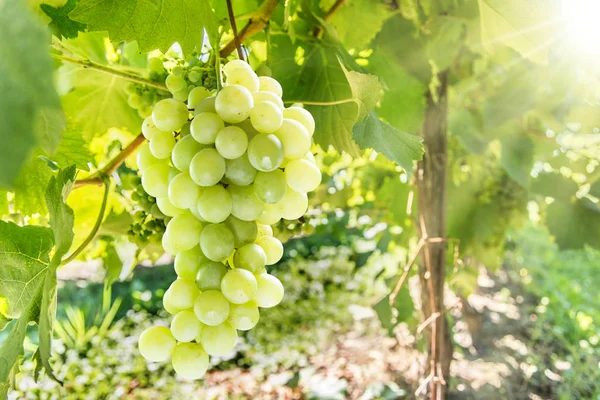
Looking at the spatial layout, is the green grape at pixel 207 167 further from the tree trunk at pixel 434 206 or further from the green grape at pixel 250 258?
the tree trunk at pixel 434 206

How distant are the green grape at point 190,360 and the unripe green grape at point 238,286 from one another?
5 centimetres

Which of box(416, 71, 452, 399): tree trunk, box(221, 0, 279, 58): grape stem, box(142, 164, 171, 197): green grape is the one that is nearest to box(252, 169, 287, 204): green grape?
box(142, 164, 171, 197): green grape

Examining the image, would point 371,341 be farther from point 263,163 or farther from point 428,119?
point 263,163

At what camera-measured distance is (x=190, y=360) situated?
0.36 m

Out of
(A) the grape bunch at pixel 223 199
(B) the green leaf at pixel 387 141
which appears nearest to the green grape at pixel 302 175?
(A) the grape bunch at pixel 223 199

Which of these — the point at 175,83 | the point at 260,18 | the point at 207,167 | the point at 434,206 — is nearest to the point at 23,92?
the point at 207,167

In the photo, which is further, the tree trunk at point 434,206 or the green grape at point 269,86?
the tree trunk at point 434,206

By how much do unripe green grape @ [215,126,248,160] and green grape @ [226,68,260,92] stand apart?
5 centimetres

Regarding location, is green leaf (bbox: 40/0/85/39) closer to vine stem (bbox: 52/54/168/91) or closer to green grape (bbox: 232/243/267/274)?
vine stem (bbox: 52/54/168/91)

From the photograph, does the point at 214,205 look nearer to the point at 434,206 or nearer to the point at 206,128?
the point at 206,128

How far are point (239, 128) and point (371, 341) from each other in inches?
108

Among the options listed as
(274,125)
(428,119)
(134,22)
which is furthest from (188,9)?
(428,119)

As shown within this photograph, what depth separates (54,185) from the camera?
436 mm

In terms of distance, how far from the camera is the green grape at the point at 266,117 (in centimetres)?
37
